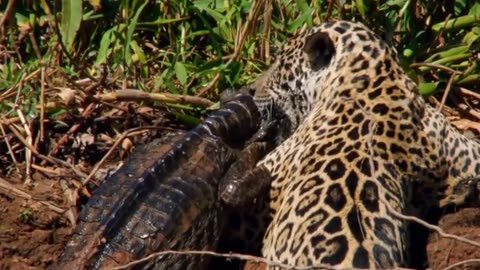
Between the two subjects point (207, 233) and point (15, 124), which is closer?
point (207, 233)

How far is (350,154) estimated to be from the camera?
7094 mm

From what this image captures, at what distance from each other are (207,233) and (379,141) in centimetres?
109

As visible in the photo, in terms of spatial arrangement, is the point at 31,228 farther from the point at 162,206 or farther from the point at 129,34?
the point at 129,34

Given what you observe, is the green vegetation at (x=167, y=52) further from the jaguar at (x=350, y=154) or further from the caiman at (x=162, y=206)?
the caiman at (x=162, y=206)

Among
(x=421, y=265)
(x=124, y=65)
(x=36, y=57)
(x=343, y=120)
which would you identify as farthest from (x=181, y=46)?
(x=421, y=265)

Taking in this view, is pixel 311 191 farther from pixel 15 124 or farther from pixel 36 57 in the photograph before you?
pixel 36 57

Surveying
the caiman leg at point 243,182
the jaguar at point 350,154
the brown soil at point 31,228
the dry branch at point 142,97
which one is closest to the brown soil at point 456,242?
the jaguar at point 350,154

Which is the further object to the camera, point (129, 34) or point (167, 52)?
point (167, 52)

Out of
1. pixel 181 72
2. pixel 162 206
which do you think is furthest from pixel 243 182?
pixel 181 72

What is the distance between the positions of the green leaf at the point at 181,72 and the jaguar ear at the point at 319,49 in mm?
849

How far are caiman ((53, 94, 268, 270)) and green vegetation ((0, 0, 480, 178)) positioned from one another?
738 millimetres

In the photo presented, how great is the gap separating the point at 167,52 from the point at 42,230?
1.83m

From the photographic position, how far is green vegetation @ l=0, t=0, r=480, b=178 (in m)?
8.41

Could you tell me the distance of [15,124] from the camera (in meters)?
8.31
